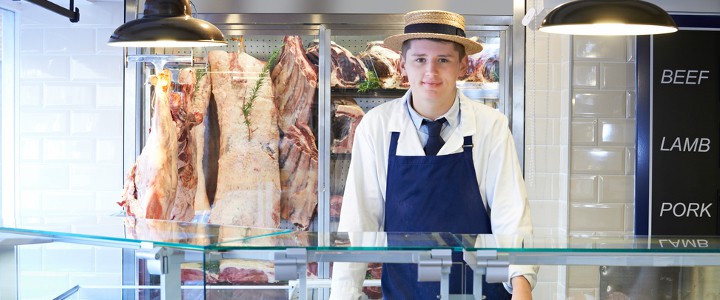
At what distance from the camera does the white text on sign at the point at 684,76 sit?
5012 mm

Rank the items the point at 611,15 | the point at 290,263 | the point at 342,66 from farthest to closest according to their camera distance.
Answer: the point at 342,66
the point at 611,15
the point at 290,263

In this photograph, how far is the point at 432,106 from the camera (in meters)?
3.50

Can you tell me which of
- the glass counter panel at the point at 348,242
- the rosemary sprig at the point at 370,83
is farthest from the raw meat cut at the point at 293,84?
the glass counter panel at the point at 348,242

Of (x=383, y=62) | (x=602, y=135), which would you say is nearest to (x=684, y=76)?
(x=602, y=135)

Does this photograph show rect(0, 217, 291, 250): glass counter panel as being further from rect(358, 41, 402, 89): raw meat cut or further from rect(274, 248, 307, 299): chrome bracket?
rect(358, 41, 402, 89): raw meat cut

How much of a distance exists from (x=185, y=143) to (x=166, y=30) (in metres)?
1.95

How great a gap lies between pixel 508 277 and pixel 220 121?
137 inches

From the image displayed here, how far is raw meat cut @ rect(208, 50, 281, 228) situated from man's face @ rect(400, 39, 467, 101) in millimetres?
1837

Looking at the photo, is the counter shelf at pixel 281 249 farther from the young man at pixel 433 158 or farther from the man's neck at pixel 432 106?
the man's neck at pixel 432 106

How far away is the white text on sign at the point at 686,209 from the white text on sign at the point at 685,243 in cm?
308

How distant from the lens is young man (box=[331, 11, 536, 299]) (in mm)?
3381

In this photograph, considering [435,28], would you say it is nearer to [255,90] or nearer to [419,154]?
[419,154]

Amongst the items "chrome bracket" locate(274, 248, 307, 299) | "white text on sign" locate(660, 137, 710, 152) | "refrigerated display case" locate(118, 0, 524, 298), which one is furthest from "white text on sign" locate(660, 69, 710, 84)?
"chrome bracket" locate(274, 248, 307, 299)

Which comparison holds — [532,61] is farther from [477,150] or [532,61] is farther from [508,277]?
[508,277]
